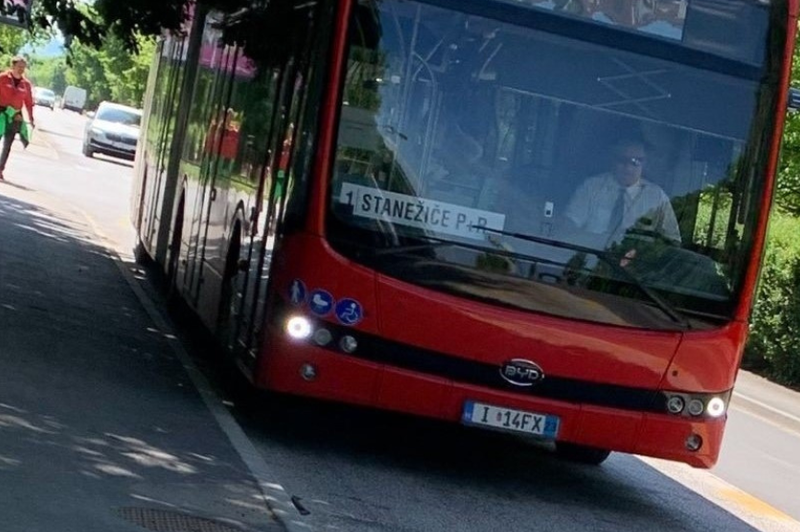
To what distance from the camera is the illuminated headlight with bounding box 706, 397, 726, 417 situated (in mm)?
10711

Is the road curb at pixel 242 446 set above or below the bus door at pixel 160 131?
below

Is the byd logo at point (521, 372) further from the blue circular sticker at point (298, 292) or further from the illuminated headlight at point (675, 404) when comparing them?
the blue circular sticker at point (298, 292)

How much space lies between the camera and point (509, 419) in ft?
34.1

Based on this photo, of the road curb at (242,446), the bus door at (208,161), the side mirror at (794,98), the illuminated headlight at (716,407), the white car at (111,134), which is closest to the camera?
the road curb at (242,446)

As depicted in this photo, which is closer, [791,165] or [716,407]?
[716,407]

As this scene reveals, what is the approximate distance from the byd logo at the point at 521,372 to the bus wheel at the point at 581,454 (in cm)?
229

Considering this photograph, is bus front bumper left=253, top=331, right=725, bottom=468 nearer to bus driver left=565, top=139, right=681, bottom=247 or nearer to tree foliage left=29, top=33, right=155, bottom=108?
bus driver left=565, top=139, right=681, bottom=247

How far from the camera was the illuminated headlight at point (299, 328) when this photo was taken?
10.3m

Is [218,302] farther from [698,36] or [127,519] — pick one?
[127,519]

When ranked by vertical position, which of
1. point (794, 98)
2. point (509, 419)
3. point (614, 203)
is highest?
point (794, 98)

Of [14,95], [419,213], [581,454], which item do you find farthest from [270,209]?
[14,95]

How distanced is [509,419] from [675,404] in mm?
993

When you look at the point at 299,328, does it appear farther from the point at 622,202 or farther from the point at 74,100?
the point at 74,100

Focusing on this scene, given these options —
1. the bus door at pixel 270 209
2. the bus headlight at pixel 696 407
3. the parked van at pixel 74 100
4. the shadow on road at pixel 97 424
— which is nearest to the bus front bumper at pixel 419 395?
the bus headlight at pixel 696 407
